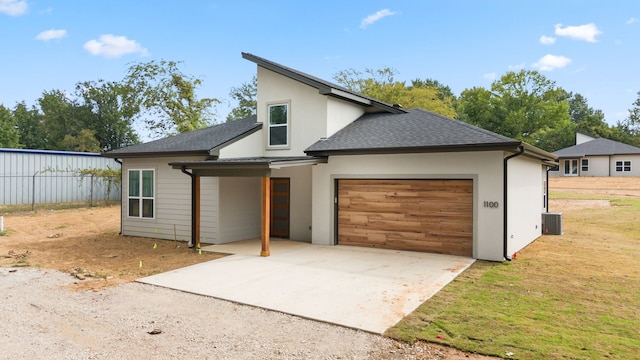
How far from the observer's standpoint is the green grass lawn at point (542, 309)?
4621 millimetres

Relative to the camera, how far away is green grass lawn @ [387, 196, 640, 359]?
15.2 feet

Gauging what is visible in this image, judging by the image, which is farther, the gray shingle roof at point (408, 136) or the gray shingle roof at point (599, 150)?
the gray shingle roof at point (599, 150)

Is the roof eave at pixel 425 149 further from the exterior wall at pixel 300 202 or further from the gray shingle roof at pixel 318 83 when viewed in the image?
the gray shingle roof at pixel 318 83

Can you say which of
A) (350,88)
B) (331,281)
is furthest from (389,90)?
(331,281)

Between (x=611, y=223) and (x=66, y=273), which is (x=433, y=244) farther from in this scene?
(x=611, y=223)

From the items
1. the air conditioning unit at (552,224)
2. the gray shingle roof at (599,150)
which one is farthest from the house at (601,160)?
the air conditioning unit at (552,224)

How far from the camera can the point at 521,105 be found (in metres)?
45.6

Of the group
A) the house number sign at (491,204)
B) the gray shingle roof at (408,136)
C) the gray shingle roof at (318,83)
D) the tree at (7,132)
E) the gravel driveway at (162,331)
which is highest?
the tree at (7,132)

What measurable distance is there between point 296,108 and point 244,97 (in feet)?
111

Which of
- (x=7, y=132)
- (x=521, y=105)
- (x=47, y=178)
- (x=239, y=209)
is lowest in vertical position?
(x=239, y=209)

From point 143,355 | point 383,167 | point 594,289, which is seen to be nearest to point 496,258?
point 594,289

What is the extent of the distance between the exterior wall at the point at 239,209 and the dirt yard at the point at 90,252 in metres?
1.39

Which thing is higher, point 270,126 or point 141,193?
point 270,126

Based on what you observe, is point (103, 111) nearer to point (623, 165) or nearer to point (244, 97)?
point (244, 97)
